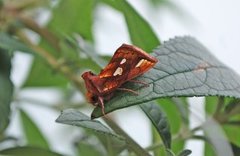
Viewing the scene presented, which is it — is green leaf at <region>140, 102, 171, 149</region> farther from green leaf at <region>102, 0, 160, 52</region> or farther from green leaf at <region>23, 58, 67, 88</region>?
green leaf at <region>23, 58, 67, 88</region>

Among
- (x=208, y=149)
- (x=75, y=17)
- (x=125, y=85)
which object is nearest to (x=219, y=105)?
(x=208, y=149)

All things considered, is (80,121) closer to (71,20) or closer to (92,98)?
(92,98)

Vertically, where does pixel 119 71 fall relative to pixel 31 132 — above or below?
below

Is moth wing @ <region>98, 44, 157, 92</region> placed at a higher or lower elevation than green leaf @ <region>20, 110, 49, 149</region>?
lower

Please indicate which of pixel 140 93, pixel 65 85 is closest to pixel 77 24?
pixel 65 85

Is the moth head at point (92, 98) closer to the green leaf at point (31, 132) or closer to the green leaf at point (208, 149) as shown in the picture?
the green leaf at point (208, 149)

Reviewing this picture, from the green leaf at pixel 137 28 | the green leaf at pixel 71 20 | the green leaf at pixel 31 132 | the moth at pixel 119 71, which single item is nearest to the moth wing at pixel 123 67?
the moth at pixel 119 71

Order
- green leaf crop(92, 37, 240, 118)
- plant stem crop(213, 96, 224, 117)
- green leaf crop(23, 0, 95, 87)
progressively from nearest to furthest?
1. green leaf crop(92, 37, 240, 118)
2. plant stem crop(213, 96, 224, 117)
3. green leaf crop(23, 0, 95, 87)

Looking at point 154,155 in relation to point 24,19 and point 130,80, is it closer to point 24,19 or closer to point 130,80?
point 130,80

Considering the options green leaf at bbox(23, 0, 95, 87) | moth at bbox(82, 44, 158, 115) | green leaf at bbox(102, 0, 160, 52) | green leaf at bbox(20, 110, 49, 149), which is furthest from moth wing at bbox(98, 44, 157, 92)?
green leaf at bbox(20, 110, 49, 149)
